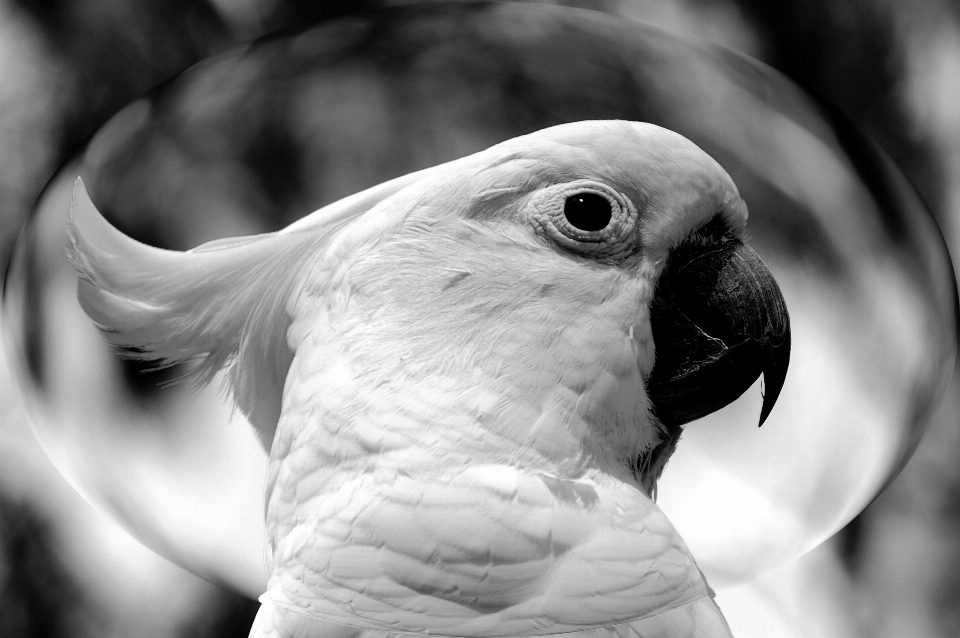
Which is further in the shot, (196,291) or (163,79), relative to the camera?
(163,79)

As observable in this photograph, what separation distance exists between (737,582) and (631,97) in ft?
1.71

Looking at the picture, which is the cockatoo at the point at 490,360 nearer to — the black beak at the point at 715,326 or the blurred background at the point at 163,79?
the black beak at the point at 715,326

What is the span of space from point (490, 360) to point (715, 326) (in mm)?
208

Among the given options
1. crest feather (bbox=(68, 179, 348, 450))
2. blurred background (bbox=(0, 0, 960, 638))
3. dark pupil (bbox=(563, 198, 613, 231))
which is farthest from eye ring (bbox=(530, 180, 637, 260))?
blurred background (bbox=(0, 0, 960, 638))

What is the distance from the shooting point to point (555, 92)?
0.85m

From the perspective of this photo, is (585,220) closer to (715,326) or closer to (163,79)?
(715,326)

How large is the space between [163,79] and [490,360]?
3.54 feet

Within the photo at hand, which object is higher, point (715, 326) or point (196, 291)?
point (715, 326)

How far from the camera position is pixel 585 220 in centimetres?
76

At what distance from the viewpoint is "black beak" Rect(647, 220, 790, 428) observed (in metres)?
0.79

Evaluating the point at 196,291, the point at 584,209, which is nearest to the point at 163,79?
the point at 196,291

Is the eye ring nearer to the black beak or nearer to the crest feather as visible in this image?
the black beak

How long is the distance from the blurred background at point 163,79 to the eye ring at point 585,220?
655 mm

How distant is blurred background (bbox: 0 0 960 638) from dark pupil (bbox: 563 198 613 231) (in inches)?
26.0
